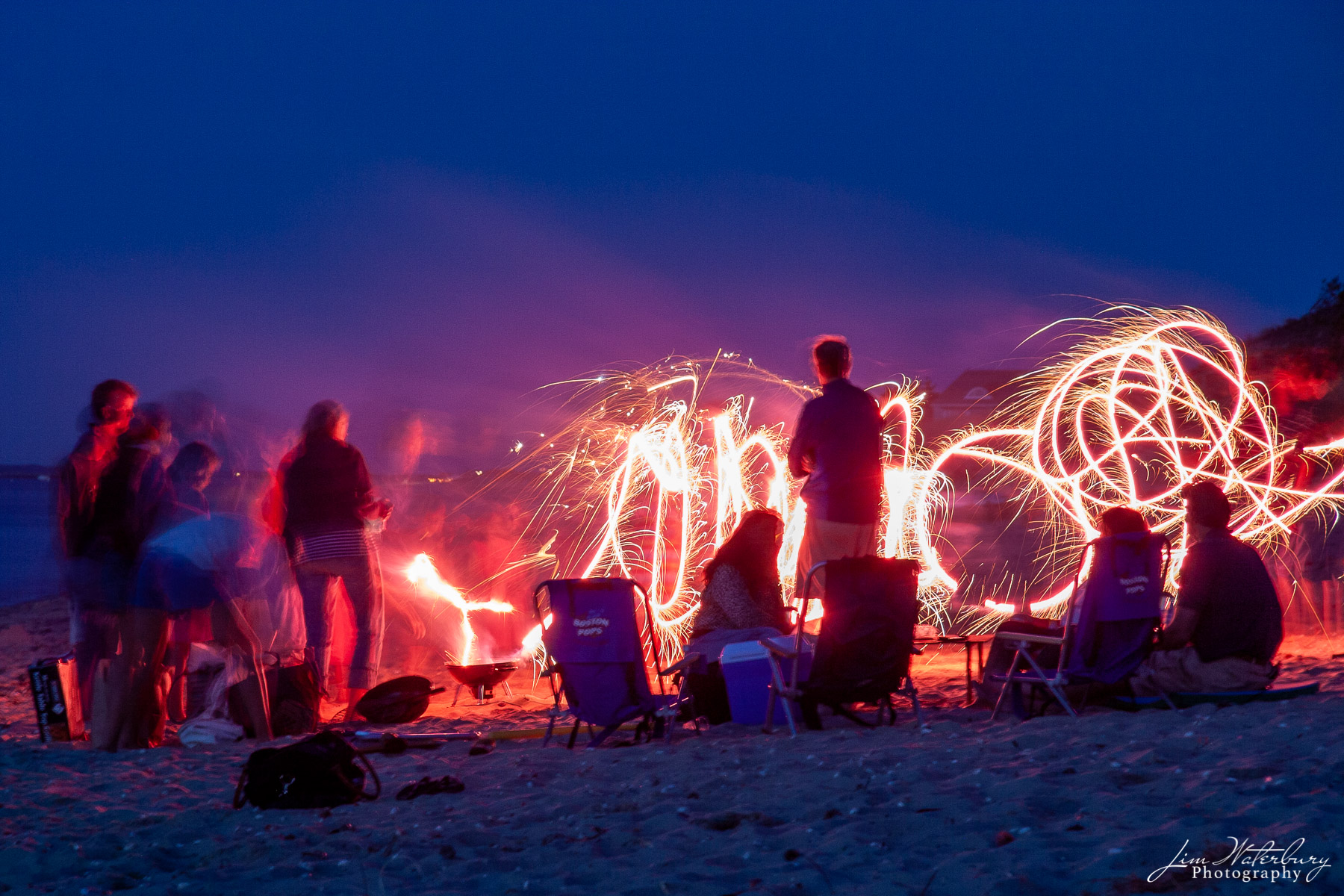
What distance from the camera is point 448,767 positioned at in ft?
14.2

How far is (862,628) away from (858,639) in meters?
0.06

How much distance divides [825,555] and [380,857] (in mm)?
2803

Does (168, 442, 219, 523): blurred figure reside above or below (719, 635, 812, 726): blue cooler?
above

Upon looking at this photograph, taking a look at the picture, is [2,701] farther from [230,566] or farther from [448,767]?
[448,767]

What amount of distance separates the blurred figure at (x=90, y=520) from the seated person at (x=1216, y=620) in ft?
16.6

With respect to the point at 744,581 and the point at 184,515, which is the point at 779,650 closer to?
the point at 744,581

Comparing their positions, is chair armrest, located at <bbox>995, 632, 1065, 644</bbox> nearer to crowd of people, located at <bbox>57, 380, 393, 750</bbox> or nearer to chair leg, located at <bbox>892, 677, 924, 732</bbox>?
chair leg, located at <bbox>892, 677, 924, 732</bbox>

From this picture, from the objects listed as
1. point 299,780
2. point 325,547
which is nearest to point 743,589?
point 299,780

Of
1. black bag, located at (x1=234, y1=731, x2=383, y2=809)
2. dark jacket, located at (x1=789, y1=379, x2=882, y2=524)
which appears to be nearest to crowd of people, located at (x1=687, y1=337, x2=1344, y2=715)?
dark jacket, located at (x1=789, y1=379, x2=882, y2=524)

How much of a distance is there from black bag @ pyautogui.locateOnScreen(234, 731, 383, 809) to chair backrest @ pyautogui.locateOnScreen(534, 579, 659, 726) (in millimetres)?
1173

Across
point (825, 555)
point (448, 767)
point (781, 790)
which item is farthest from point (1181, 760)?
point (448, 767)

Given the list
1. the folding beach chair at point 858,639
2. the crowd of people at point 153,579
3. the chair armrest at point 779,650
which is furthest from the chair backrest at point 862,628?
the crowd of people at point 153,579

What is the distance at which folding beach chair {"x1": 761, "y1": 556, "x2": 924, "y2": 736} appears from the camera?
14.7 ft

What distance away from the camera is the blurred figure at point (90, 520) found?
4.75 m
